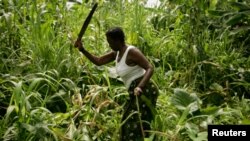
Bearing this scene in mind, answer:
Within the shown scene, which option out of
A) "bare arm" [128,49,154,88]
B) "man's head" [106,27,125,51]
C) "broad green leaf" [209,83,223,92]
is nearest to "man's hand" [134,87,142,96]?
"bare arm" [128,49,154,88]

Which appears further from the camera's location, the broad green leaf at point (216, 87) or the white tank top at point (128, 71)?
the broad green leaf at point (216, 87)

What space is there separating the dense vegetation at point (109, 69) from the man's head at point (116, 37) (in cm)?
68

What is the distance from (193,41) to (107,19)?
3.86 feet

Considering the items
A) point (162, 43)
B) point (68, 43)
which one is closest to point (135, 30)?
point (162, 43)

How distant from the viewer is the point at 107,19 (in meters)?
5.63

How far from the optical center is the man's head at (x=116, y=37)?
126 inches

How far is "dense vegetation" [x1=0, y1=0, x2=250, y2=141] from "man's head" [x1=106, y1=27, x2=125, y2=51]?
68 cm

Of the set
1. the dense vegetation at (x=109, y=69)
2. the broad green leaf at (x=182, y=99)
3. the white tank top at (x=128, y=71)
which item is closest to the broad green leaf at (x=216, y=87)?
the dense vegetation at (x=109, y=69)

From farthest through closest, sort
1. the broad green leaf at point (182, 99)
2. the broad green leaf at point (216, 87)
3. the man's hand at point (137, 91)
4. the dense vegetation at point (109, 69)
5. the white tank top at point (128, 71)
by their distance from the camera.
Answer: the broad green leaf at point (216, 87) < the broad green leaf at point (182, 99) < the dense vegetation at point (109, 69) < the white tank top at point (128, 71) < the man's hand at point (137, 91)

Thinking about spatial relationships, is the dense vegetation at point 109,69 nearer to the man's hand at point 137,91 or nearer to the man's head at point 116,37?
the man's hand at point 137,91

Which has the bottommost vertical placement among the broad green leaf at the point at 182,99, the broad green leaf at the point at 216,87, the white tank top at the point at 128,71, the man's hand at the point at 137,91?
the broad green leaf at the point at 216,87

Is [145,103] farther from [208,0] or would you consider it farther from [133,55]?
[208,0]

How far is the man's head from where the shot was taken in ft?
10.5

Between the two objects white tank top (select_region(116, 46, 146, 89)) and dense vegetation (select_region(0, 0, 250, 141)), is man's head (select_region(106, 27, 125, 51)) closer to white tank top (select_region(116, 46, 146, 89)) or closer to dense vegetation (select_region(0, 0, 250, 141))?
white tank top (select_region(116, 46, 146, 89))
